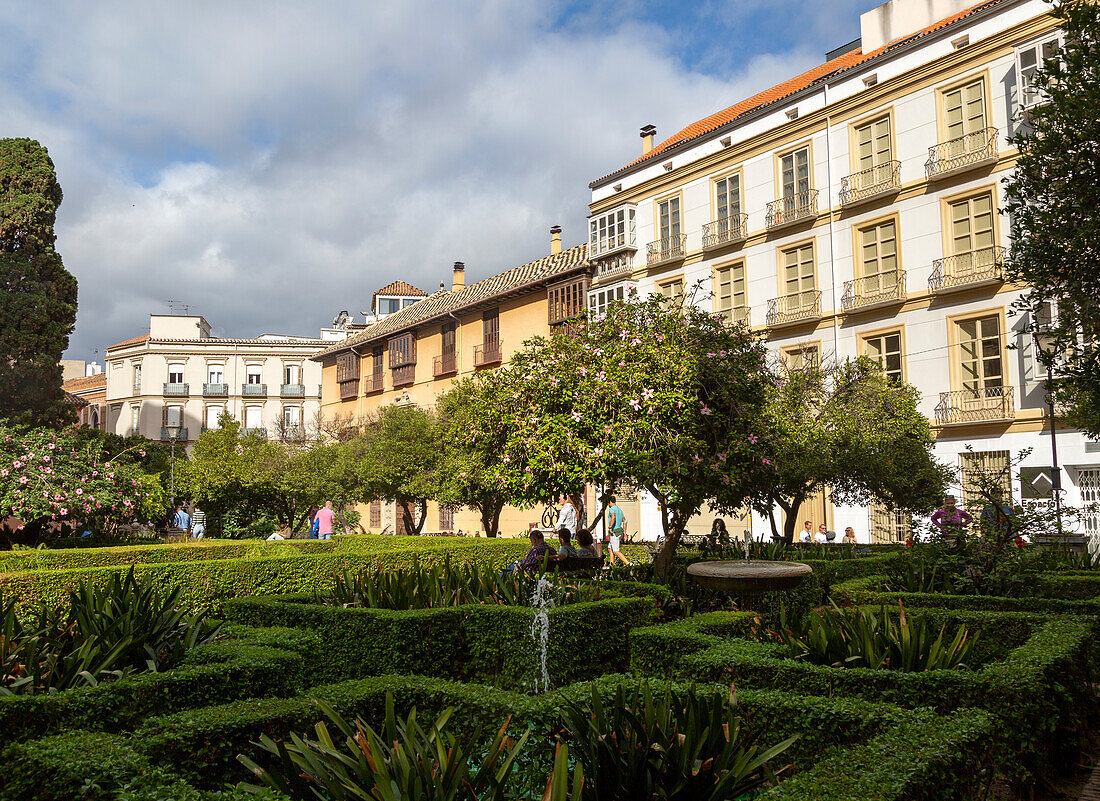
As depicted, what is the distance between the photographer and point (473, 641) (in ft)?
26.5

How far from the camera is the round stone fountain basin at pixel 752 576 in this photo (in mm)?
8062

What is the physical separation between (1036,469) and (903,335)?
5251 mm

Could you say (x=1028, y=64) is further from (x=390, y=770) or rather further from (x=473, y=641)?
(x=390, y=770)

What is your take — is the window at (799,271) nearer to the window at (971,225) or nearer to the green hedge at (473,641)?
the window at (971,225)

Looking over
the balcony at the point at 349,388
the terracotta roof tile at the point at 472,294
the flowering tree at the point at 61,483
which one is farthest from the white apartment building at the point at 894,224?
the balcony at the point at 349,388

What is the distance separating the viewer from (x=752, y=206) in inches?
1147

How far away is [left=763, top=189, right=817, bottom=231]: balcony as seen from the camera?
2708 centimetres

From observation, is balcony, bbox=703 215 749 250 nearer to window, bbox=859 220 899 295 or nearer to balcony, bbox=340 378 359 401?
window, bbox=859 220 899 295

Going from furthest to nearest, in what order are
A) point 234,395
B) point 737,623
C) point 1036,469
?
point 234,395 → point 1036,469 → point 737,623

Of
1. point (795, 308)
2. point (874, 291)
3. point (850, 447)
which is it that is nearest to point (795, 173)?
point (795, 308)

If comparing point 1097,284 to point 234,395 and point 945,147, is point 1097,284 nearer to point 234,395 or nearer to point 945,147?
point 945,147

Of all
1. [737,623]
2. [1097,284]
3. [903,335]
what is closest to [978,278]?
[903,335]

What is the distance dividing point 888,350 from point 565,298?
1387cm

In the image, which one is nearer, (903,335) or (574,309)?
(903,335)
